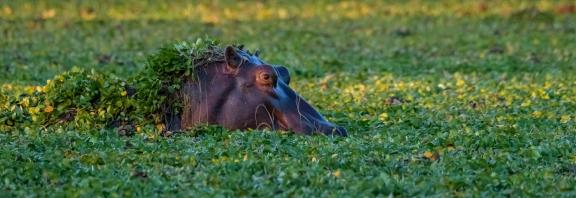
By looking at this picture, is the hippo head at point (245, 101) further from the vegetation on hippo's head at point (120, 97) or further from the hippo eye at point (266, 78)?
the vegetation on hippo's head at point (120, 97)

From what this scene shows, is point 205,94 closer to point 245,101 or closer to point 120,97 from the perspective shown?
point 245,101

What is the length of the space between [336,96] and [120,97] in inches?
123

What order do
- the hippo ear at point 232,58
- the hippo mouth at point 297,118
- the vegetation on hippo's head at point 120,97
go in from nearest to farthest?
the hippo mouth at point 297,118, the hippo ear at point 232,58, the vegetation on hippo's head at point 120,97

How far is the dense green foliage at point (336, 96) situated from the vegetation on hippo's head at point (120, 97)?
0.02 m

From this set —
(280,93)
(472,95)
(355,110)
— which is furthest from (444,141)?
(472,95)

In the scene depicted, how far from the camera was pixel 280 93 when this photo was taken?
27.0ft

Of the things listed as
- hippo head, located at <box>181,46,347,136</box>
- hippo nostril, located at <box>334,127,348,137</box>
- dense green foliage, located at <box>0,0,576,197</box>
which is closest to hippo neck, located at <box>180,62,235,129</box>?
hippo head, located at <box>181,46,347,136</box>

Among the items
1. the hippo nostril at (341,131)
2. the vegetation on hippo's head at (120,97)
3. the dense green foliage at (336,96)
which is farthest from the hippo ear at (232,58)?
the hippo nostril at (341,131)

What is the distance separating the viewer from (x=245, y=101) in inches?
322

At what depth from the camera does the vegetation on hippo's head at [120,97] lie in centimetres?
839

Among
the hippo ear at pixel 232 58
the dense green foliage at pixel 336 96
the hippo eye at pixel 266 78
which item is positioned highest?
the hippo ear at pixel 232 58

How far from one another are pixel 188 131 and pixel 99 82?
90 centimetres

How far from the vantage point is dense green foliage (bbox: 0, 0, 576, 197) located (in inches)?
259

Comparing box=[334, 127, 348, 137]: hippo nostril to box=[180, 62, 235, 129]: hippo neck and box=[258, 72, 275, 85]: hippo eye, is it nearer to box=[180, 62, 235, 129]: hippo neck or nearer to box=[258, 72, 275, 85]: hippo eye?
box=[258, 72, 275, 85]: hippo eye
